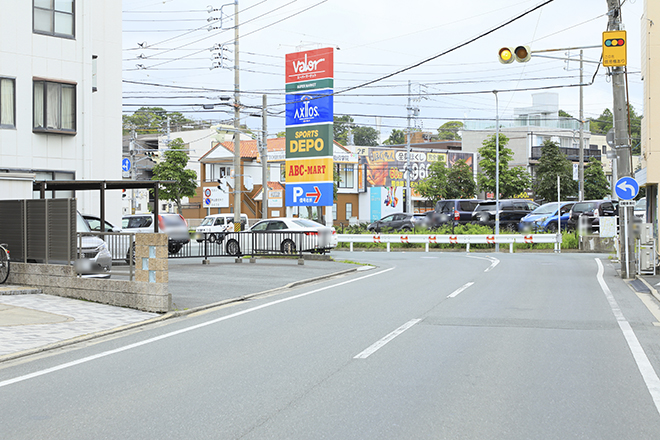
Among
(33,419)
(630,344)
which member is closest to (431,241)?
(630,344)

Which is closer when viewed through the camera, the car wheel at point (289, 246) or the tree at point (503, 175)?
the car wheel at point (289, 246)

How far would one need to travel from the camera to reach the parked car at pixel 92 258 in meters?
13.5

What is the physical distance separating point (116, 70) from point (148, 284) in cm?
1648

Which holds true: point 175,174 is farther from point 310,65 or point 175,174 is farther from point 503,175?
point 310,65

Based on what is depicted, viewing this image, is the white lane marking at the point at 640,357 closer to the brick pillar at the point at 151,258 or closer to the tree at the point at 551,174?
the brick pillar at the point at 151,258

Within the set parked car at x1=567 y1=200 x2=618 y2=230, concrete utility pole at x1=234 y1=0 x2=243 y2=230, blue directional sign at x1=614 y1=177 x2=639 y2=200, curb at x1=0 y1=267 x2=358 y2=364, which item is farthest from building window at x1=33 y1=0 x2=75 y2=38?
parked car at x1=567 y1=200 x2=618 y2=230

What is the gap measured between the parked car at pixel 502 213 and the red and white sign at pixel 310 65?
682 inches

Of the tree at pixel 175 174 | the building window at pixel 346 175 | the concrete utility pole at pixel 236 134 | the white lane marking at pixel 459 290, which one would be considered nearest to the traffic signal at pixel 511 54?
the white lane marking at pixel 459 290

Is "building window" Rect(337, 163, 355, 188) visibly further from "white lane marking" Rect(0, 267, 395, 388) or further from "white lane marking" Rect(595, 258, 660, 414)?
"white lane marking" Rect(595, 258, 660, 414)

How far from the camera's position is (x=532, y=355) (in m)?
8.34

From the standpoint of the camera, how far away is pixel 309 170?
27766 millimetres

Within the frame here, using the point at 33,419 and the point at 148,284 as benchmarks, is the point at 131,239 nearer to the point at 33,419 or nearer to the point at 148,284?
the point at 148,284

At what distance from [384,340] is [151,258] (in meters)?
5.01

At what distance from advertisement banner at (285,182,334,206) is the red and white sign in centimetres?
446
